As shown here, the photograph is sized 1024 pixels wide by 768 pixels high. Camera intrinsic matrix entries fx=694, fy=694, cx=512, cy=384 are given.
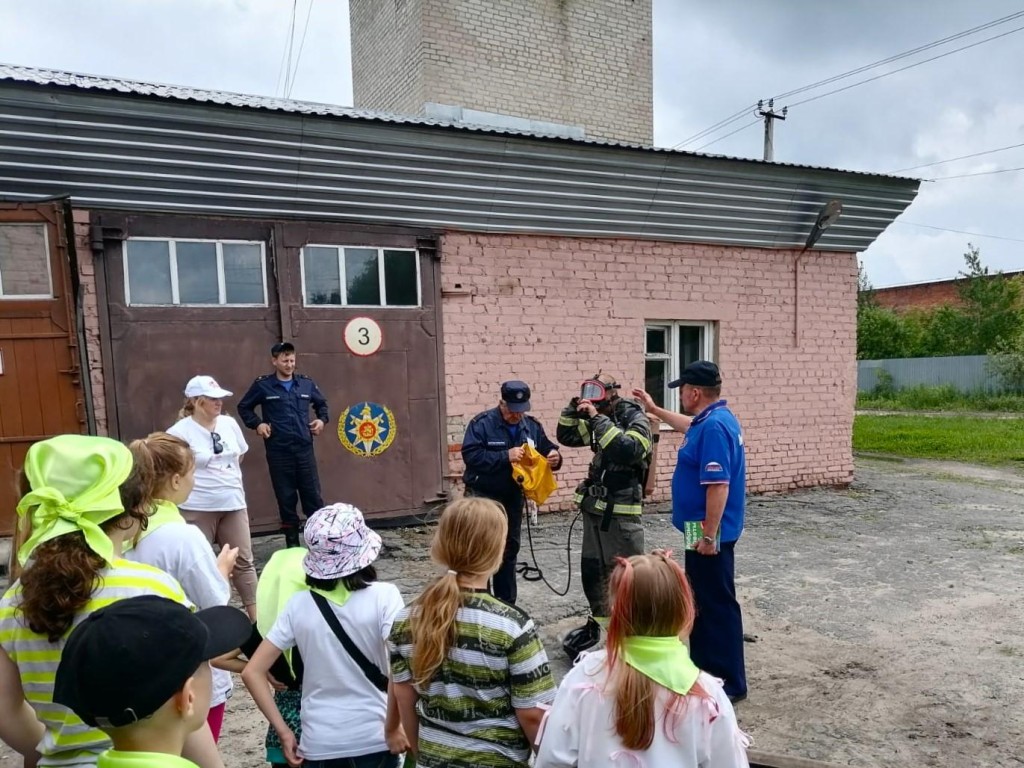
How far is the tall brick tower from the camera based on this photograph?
39.8ft

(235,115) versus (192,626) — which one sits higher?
(235,115)

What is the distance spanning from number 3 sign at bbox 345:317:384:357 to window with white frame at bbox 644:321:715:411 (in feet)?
10.9

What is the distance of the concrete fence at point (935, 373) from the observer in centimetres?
2611

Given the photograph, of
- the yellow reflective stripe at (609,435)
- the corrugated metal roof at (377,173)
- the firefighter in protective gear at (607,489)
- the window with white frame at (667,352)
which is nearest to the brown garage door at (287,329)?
the corrugated metal roof at (377,173)

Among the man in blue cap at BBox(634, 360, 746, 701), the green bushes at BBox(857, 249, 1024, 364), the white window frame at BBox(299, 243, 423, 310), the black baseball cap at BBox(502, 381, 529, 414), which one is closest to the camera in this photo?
the man in blue cap at BBox(634, 360, 746, 701)

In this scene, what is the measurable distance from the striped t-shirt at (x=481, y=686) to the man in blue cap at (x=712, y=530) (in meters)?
1.91

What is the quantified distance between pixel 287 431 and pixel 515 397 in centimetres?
224

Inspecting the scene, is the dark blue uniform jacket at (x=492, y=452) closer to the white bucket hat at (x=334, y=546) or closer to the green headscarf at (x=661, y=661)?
the white bucket hat at (x=334, y=546)

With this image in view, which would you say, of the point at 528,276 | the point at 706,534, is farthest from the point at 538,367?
the point at 706,534

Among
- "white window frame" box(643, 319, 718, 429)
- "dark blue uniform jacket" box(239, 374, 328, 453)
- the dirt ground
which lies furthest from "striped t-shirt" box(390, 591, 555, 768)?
"white window frame" box(643, 319, 718, 429)

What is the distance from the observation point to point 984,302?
94.8 ft

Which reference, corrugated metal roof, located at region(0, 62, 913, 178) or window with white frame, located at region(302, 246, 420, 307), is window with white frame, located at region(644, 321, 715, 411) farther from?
window with white frame, located at region(302, 246, 420, 307)

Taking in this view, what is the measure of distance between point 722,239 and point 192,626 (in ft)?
27.1

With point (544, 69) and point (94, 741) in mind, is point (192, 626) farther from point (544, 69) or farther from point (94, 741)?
point (544, 69)
